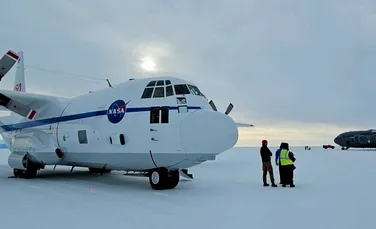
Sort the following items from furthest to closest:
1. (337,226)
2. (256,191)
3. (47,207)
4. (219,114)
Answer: (256,191) → (219,114) → (47,207) → (337,226)

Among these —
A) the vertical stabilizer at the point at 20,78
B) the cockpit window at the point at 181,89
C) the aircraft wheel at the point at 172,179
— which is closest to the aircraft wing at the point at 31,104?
the vertical stabilizer at the point at 20,78

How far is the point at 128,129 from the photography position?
1170cm

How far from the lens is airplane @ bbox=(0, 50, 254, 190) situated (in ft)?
34.7

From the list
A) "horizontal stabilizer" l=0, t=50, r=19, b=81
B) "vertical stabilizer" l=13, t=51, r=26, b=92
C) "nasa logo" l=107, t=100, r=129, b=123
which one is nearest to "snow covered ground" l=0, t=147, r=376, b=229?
"nasa logo" l=107, t=100, r=129, b=123

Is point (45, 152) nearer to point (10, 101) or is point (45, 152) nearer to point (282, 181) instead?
point (10, 101)

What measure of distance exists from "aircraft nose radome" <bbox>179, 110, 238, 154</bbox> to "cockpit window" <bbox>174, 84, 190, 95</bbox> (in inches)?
40.9

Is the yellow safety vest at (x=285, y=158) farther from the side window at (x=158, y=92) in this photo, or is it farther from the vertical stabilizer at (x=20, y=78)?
the vertical stabilizer at (x=20, y=78)

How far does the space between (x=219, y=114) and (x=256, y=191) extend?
2970mm

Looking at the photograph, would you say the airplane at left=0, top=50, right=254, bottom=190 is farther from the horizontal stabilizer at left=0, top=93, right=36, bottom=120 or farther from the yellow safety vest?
the yellow safety vest

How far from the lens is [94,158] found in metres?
13.3

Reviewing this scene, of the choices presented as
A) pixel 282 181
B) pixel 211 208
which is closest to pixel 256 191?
pixel 282 181

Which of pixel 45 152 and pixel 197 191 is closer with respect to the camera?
pixel 197 191

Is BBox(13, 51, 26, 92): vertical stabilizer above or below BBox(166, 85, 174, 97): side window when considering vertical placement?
above

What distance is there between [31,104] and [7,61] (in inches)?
85.9
